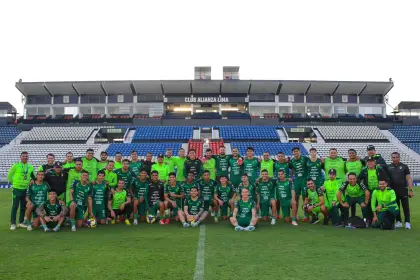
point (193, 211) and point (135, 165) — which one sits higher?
point (135, 165)

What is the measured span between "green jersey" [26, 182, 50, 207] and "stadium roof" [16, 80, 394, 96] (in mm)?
31280

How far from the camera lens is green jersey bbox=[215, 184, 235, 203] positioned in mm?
9727

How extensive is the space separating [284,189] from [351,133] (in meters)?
30.8

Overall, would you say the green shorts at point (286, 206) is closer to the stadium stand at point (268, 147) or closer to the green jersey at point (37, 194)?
the green jersey at point (37, 194)

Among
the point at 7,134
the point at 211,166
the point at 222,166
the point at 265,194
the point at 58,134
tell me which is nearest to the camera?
the point at 265,194

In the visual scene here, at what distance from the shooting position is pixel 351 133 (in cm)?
3722

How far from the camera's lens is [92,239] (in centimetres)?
700

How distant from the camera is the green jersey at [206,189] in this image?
957cm

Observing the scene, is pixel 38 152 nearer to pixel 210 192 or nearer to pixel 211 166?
pixel 211 166

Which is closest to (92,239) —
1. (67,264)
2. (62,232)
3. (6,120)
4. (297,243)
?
(62,232)

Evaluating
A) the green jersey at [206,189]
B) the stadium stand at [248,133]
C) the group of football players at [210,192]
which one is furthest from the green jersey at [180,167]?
the stadium stand at [248,133]

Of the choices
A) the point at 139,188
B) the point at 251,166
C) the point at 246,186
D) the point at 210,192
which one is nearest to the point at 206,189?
the point at 210,192

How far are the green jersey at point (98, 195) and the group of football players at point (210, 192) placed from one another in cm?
3

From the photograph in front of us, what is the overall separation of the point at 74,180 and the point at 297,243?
5910 mm
